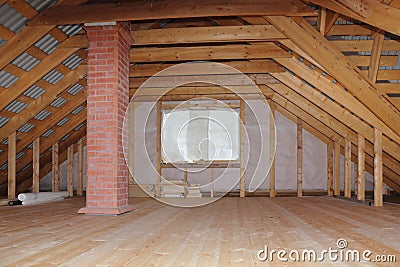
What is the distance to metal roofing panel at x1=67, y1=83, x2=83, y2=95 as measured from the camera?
7963 millimetres

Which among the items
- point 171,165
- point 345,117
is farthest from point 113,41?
point 171,165

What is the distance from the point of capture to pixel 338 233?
4262 millimetres

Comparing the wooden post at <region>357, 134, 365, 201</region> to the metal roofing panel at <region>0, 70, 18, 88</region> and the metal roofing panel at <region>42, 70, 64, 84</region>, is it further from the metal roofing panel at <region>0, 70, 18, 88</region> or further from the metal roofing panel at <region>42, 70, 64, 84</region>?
the metal roofing panel at <region>0, 70, 18, 88</region>

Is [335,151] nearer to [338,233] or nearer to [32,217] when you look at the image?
[338,233]

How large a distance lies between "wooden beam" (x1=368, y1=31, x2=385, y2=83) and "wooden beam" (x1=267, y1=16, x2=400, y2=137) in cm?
11

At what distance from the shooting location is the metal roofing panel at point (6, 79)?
20.2 ft

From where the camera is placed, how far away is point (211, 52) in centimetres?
722

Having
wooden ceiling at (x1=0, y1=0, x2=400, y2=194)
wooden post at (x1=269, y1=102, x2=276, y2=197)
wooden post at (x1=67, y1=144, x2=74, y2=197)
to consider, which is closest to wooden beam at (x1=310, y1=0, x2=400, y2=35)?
wooden ceiling at (x1=0, y1=0, x2=400, y2=194)

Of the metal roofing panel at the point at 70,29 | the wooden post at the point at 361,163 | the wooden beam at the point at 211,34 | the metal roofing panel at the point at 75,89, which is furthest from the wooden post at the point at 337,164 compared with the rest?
the metal roofing panel at the point at 70,29

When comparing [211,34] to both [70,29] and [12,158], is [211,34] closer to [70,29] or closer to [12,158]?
[70,29]

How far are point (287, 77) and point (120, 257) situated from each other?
552cm

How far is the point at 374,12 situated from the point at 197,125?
7344 millimetres

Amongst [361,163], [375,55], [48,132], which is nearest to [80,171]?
[48,132]

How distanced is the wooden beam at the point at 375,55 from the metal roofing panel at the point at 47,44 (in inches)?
166
